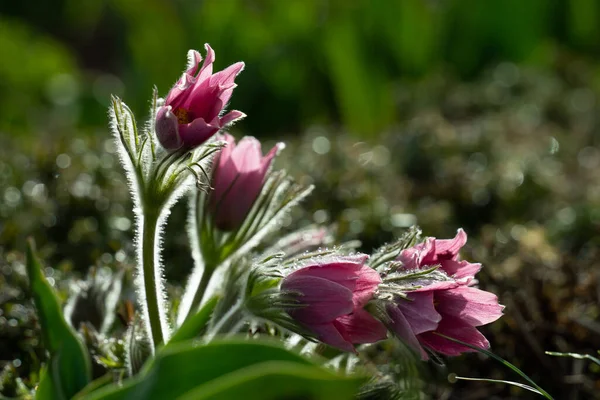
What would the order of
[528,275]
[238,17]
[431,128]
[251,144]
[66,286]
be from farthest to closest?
[238,17] → [431,128] → [528,275] → [66,286] → [251,144]

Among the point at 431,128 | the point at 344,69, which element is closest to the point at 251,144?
the point at 431,128

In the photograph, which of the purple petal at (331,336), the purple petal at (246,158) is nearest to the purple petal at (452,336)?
the purple petal at (331,336)

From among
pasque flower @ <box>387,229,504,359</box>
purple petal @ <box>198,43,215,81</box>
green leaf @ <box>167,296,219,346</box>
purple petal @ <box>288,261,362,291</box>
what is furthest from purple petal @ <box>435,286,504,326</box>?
purple petal @ <box>198,43,215,81</box>

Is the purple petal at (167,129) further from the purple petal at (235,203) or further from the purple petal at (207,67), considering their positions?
the purple petal at (235,203)

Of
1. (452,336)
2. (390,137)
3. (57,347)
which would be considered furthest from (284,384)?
(390,137)

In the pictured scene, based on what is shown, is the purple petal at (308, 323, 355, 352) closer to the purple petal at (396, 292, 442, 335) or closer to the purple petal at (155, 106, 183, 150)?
the purple petal at (396, 292, 442, 335)

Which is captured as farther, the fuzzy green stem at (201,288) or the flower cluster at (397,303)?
the fuzzy green stem at (201,288)

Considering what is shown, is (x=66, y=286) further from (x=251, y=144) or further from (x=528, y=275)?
(x=528, y=275)
